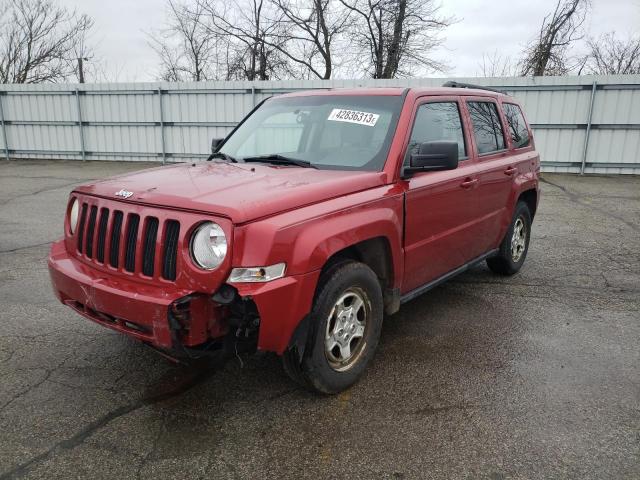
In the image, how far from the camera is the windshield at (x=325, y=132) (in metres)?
3.65

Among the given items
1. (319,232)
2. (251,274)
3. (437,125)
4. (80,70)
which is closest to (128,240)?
(251,274)

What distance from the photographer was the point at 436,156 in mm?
3365

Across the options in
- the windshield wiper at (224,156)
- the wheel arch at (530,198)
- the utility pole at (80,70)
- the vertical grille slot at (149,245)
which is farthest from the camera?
the utility pole at (80,70)

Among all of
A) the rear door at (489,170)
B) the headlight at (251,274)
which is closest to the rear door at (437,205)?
the rear door at (489,170)

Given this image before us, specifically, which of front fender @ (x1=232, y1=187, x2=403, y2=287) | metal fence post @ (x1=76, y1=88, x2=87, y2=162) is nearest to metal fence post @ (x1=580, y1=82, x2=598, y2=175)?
front fender @ (x1=232, y1=187, x2=403, y2=287)

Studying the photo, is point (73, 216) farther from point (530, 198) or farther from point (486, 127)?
point (530, 198)

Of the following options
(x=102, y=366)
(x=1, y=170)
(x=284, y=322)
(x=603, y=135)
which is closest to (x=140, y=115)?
(x=1, y=170)

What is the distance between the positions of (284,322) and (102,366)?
1581mm

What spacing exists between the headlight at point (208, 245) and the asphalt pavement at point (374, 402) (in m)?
0.93

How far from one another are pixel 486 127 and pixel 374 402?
9.43ft

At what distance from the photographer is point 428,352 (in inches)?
150

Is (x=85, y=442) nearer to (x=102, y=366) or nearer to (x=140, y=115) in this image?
(x=102, y=366)

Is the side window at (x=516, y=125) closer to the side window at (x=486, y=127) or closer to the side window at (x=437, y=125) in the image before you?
the side window at (x=486, y=127)

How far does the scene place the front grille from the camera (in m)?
2.70
